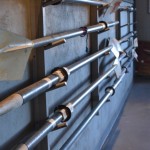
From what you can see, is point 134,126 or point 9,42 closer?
point 9,42

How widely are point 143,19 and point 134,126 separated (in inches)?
124

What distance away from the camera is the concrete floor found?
292 cm

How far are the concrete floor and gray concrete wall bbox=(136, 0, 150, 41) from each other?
1540mm

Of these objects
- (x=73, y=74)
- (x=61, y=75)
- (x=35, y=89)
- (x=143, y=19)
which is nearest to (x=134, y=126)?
(x=73, y=74)

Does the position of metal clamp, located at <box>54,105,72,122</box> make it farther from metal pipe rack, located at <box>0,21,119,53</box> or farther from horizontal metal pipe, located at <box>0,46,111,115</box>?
metal pipe rack, located at <box>0,21,119,53</box>

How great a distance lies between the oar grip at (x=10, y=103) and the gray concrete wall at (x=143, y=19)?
523 cm

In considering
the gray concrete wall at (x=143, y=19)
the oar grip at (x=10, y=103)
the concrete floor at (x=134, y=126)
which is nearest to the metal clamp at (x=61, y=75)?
the oar grip at (x=10, y=103)

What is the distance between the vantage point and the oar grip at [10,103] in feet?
3.32

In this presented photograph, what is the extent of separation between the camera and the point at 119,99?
12.9 ft

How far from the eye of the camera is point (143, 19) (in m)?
5.97

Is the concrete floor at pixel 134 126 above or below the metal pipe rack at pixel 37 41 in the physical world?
below

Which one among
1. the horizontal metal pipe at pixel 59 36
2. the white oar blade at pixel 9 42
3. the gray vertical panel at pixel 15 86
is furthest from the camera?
the horizontal metal pipe at pixel 59 36

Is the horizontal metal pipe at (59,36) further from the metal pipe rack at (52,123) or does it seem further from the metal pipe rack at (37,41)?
the metal pipe rack at (52,123)

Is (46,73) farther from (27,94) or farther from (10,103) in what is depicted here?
(10,103)
